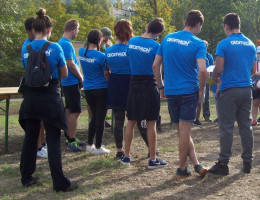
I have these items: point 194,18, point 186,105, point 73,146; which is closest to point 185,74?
point 186,105

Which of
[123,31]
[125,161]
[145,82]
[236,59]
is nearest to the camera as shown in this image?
[236,59]

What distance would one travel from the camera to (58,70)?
4168 millimetres

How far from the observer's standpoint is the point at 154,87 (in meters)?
5.06

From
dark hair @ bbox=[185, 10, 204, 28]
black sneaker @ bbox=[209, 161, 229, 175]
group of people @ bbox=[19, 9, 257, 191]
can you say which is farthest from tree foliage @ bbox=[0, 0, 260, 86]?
black sneaker @ bbox=[209, 161, 229, 175]

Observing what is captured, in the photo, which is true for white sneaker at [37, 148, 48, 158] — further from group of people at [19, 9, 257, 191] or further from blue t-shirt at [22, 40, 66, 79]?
blue t-shirt at [22, 40, 66, 79]

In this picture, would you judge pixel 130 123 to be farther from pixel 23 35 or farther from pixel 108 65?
pixel 23 35

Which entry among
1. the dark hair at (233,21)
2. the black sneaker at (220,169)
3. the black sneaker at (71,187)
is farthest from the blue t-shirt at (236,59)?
the black sneaker at (71,187)

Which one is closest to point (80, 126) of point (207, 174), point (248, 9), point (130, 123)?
point (130, 123)

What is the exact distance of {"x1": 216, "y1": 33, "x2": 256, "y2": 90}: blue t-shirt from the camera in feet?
15.2

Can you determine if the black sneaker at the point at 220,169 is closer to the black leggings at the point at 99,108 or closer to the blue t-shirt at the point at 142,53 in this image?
the blue t-shirt at the point at 142,53

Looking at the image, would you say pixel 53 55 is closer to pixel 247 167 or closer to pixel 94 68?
pixel 94 68

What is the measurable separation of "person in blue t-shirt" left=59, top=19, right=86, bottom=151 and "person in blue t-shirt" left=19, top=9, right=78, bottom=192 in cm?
159

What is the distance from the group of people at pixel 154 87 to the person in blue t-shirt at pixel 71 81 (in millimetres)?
45

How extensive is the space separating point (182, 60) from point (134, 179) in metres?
1.56
